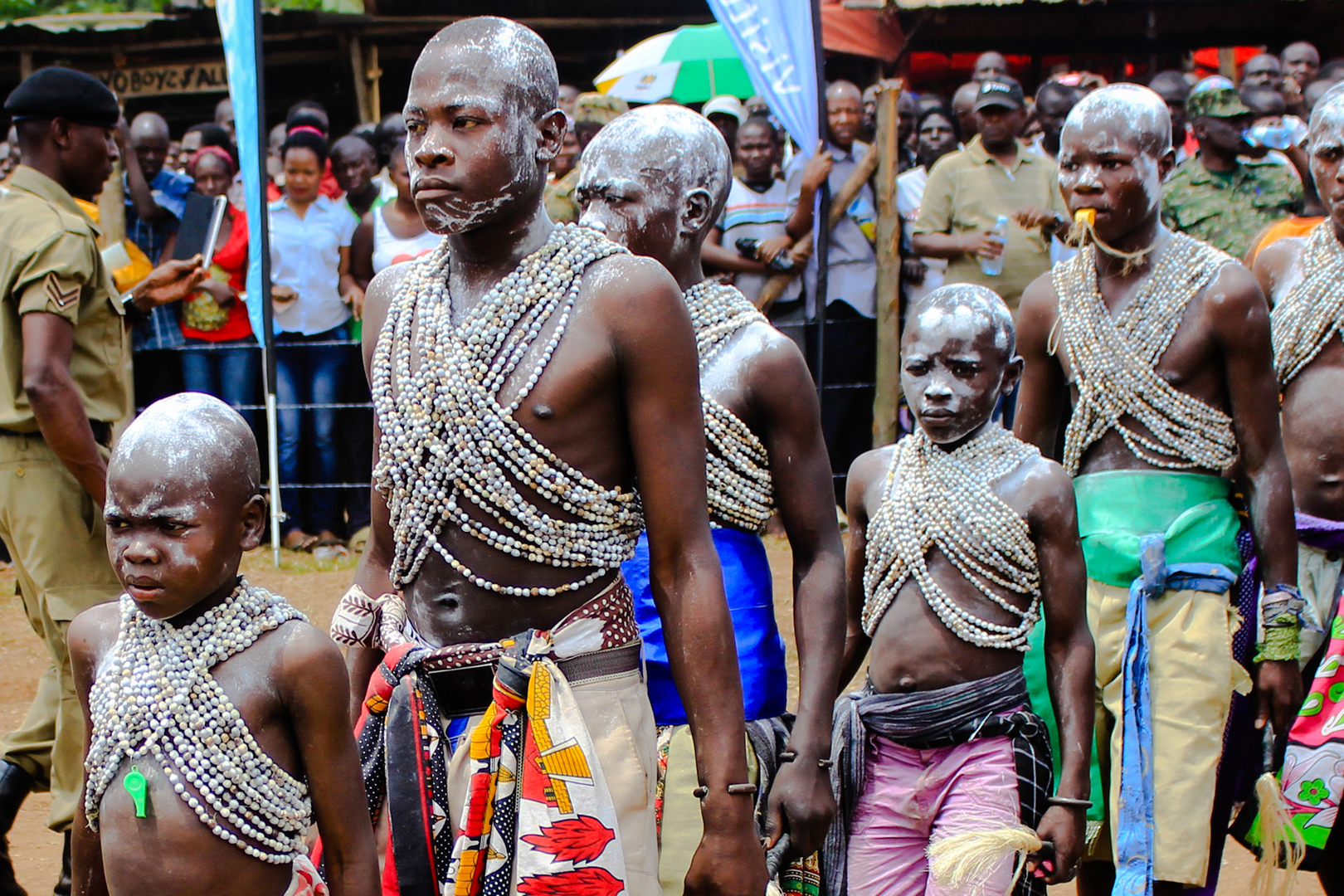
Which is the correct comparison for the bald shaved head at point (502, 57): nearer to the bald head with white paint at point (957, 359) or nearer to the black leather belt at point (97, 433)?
the bald head with white paint at point (957, 359)

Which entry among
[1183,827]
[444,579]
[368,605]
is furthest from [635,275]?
[1183,827]

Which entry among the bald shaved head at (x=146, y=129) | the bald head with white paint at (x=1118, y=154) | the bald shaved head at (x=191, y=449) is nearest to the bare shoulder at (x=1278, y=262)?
the bald head with white paint at (x=1118, y=154)

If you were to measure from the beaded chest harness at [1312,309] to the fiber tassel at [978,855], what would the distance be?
6.11 feet

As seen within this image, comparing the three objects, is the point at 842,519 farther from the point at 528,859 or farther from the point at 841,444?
the point at 528,859

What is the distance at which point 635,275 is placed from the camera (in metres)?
2.54

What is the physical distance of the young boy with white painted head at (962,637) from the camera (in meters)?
3.68

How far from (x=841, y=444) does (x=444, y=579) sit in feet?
23.5

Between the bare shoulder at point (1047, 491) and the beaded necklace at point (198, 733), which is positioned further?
the bare shoulder at point (1047, 491)

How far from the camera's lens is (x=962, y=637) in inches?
147

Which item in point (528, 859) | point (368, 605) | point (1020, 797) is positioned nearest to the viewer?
point (528, 859)

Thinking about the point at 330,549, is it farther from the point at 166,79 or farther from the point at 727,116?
the point at 166,79

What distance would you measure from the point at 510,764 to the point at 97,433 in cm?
316

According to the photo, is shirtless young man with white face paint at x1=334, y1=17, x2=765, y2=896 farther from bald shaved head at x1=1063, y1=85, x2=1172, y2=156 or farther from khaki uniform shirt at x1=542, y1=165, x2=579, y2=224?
khaki uniform shirt at x1=542, y1=165, x2=579, y2=224

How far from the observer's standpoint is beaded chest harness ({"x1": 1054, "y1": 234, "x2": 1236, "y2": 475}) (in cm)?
415
